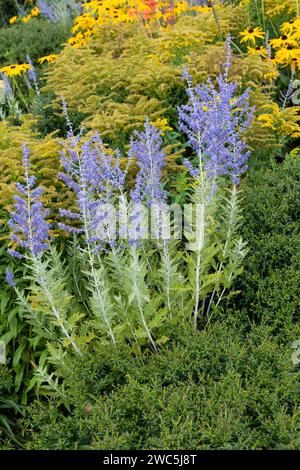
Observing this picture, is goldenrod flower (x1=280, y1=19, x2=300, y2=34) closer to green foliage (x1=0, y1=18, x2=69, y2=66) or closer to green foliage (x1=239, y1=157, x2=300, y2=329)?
green foliage (x1=239, y1=157, x2=300, y2=329)

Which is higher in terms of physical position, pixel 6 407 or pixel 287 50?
pixel 287 50

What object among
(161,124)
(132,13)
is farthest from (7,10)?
(161,124)

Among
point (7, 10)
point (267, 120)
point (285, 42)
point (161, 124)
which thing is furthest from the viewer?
point (7, 10)

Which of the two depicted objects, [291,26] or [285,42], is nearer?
[285,42]

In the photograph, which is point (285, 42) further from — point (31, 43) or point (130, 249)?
point (31, 43)

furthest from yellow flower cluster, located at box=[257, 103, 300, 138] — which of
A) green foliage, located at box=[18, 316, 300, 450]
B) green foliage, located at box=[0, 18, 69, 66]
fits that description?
green foliage, located at box=[0, 18, 69, 66]

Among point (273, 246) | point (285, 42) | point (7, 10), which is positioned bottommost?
point (273, 246)

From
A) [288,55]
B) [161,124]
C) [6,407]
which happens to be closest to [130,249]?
[6,407]

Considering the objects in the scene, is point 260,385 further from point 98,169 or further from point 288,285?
point 98,169

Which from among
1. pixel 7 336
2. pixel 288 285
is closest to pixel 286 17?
pixel 288 285

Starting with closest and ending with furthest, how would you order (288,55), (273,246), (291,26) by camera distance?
1. (273,246)
2. (288,55)
3. (291,26)

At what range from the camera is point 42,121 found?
547 cm

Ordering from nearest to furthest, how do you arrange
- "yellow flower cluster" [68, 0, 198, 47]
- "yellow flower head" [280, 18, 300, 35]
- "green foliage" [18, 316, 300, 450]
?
"green foliage" [18, 316, 300, 450], "yellow flower head" [280, 18, 300, 35], "yellow flower cluster" [68, 0, 198, 47]

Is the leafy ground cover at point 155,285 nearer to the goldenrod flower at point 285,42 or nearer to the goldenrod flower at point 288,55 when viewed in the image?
the goldenrod flower at point 288,55
